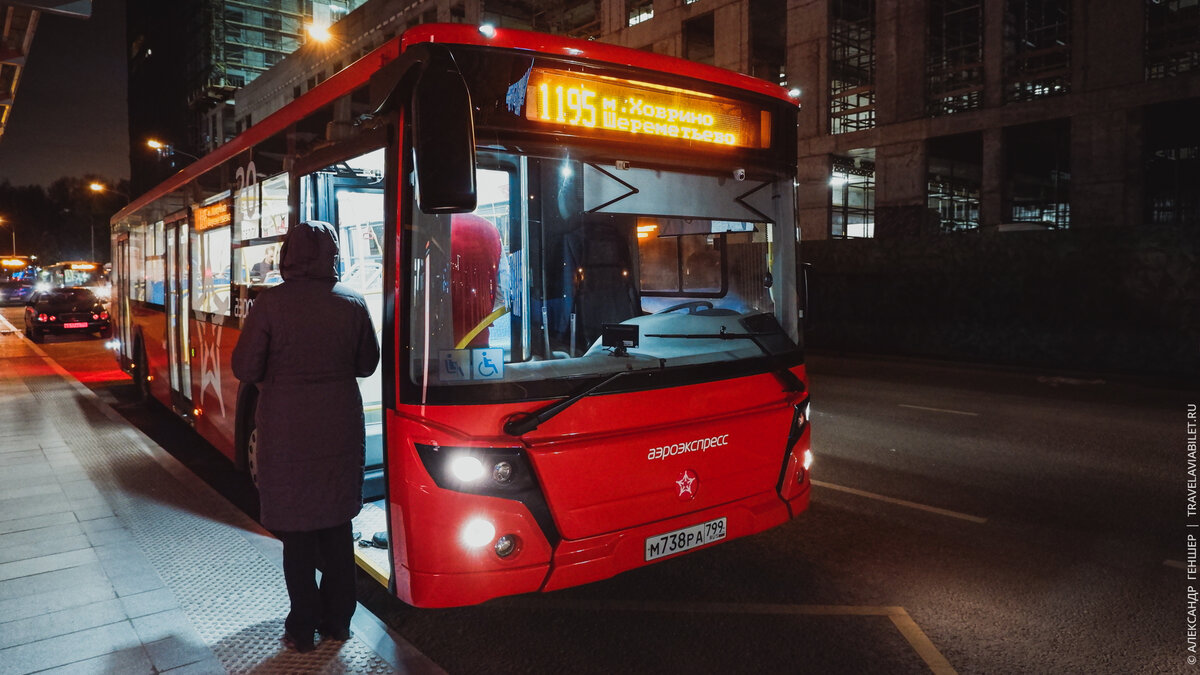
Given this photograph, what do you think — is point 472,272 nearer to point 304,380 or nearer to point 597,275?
point 597,275

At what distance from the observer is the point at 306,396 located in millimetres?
3604

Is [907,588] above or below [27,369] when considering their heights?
below

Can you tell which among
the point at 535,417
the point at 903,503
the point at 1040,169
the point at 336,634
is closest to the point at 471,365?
the point at 535,417

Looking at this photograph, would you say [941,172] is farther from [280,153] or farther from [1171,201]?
[280,153]

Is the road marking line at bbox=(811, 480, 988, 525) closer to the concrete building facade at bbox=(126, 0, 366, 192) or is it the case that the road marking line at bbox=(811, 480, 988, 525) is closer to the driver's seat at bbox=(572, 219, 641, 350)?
the driver's seat at bbox=(572, 219, 641, 350)

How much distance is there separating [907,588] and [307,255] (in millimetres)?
3892

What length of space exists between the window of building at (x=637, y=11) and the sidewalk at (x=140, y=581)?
89.5 ft

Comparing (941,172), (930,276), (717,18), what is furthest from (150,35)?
(930,276)

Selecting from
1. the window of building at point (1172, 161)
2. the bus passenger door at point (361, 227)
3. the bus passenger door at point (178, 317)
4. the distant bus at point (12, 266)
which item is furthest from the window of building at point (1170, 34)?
the distant bus at point (12, 266)

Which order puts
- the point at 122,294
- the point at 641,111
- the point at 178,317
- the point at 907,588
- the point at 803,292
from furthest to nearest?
the point at 122,294 < the point at 178,317 < the point at 803,292 < the point at 907,588 < the point at 641,111

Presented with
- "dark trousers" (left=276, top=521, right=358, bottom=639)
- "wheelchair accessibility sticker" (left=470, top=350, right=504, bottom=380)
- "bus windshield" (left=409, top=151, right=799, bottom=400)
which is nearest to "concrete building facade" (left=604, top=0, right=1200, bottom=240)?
"bus windshield" (left=409, top=151, right=799, bottom=400)

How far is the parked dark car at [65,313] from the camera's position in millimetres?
26812

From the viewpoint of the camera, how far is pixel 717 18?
89.1 feet

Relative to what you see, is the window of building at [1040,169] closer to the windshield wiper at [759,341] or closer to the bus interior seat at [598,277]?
the windshield wiper at [759,341]
